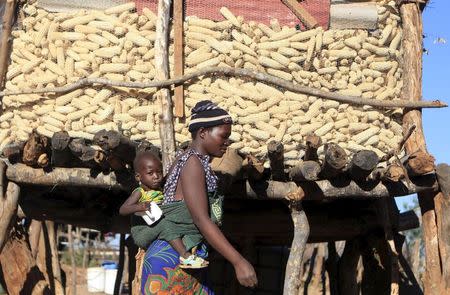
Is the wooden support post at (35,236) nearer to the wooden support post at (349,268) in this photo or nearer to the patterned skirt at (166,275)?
the wooden support post at (349,268)

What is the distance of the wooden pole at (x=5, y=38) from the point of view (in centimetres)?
561

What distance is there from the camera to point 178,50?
547cm

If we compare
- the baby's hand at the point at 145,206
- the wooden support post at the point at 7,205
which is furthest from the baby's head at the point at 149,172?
the wooden support post at the point at 7,205

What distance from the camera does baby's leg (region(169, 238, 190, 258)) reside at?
3.61m

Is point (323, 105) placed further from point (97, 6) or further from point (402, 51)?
point (97, 6)

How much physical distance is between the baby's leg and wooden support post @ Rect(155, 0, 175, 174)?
59.9 inches

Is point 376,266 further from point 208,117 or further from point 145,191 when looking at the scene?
point 208,117

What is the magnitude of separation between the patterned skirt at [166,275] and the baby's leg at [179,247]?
32 millimetres

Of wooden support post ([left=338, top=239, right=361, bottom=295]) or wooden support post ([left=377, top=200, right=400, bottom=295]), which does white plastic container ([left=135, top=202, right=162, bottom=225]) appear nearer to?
wooden support post ([left=377, top=200, right=400, bottom=295])

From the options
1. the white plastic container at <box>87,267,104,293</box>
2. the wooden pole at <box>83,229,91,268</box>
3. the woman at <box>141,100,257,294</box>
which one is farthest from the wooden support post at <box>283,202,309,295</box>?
the wooden pole at <box>83,229,91,268</box>

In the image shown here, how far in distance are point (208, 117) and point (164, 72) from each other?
5.87ft

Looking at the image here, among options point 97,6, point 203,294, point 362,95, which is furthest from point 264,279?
point 203,294

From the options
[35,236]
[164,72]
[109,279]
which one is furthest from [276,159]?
[109,279]

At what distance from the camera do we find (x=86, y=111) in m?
5.44
